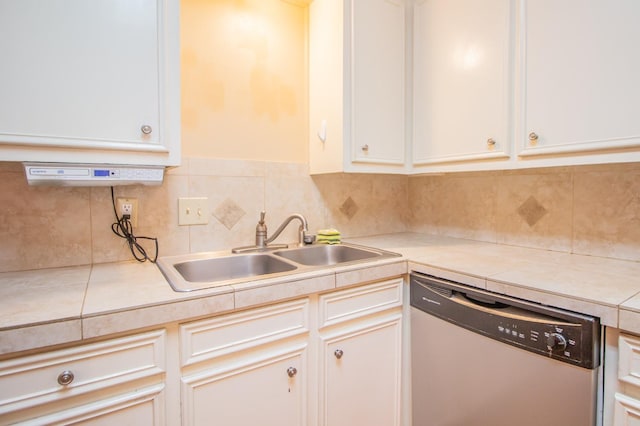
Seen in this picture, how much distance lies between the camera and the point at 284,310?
104cm

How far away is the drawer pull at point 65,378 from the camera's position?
2.40ft

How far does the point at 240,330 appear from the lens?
97cm

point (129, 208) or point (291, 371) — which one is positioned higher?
point (129, 208)

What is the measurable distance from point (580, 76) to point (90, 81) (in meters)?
1.50

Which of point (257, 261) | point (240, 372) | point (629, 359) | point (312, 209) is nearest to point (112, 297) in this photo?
point (240, 372)

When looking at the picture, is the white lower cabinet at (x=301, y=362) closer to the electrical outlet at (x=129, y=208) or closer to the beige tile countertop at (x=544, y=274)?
the beige tile countertop at (x=544, y=274)

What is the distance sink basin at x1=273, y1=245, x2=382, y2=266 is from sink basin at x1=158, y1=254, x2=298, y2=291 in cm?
9

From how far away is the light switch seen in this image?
4.54ft

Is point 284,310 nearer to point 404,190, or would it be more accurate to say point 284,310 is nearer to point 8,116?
point 8,116

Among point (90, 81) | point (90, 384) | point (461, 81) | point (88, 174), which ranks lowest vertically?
point (90, 384)

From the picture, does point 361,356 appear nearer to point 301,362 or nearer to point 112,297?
point 301,362

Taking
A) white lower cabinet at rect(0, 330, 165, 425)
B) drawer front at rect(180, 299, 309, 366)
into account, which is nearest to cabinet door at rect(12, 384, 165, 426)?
white lower cabinet at rect(0, 330, 165, 425)

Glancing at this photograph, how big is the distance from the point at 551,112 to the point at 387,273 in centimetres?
81

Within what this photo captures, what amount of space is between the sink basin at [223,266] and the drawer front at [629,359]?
918 mm
